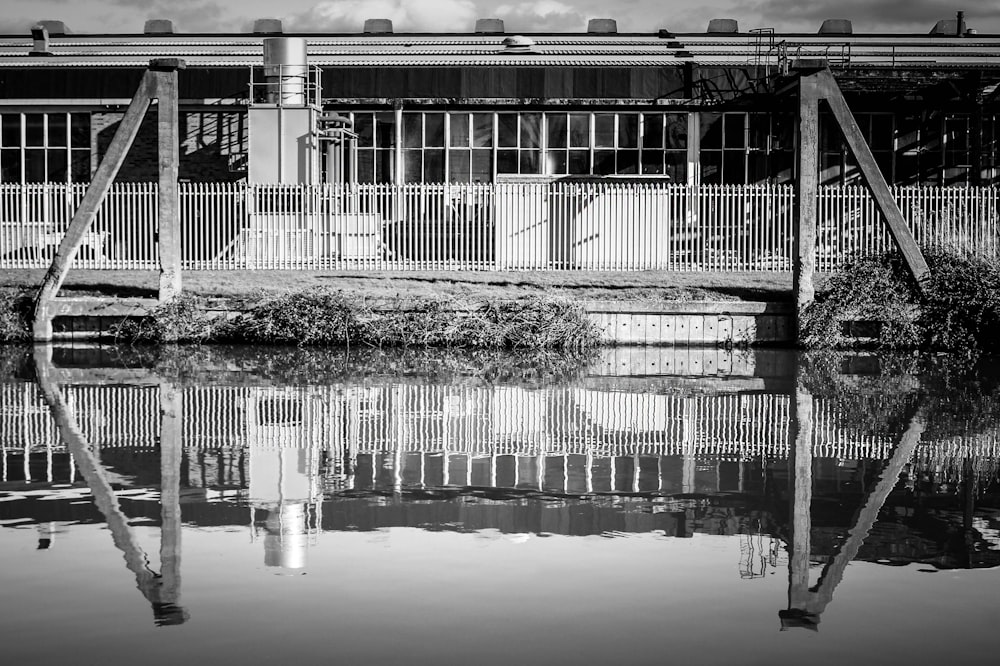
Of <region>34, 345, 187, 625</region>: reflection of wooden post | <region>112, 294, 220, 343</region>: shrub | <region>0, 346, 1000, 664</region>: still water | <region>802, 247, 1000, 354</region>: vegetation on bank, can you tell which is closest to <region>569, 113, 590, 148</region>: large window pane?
<region>802, 247, 1000, 354</region>: vegetation on bank

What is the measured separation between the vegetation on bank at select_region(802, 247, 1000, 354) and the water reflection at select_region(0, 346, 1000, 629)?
3.40 meters

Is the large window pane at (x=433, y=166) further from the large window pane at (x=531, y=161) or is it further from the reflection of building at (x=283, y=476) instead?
the reflection of building at (x=283, y=476)

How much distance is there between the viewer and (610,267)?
23.8m

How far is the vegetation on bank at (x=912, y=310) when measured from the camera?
18.0 metres

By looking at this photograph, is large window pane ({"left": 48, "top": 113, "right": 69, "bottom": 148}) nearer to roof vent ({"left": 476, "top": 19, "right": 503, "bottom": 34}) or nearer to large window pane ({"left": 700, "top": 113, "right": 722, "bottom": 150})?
roof vent ({"left": 476, "top": 19, "right": 503, "bottom": 34})

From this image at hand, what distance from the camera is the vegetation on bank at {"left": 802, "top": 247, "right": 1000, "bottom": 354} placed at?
18.0m

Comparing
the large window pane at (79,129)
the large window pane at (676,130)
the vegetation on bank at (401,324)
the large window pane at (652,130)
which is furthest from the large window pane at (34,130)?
the vegetation on bank at (401,324)

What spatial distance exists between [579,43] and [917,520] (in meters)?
29.1

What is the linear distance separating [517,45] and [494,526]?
1095 inches

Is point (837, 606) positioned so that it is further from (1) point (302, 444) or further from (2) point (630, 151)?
(2) point (630, 151)

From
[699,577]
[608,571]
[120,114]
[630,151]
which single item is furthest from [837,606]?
A: [120,114]

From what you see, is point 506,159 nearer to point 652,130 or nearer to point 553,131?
point 553,131

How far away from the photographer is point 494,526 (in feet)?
23.7

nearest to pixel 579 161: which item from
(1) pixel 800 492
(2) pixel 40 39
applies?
(2) pixel 40 39
